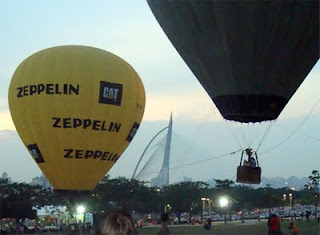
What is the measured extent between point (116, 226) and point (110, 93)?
1763cm

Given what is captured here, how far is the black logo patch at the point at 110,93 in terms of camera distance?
68.3 ft

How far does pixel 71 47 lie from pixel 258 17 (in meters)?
10.9

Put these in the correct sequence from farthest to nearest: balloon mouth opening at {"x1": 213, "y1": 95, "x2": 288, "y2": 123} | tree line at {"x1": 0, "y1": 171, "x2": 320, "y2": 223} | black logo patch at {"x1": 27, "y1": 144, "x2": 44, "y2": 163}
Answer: tree line at {"x1": 0, "y1": 171, "x2": 320, "y2": 223} → black logo patch at {"x1": 27, "y1": 144, "x2": 44, "y2": 163} → balloon mouth opening at {"x1": 213, "y1": 95, "x2": 288, "y2": 123}

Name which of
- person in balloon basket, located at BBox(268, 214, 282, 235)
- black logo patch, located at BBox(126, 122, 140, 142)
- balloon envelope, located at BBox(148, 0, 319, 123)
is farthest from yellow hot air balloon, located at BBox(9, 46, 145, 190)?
person in balloon basket, located at BBox(268, 214, 282, 235)

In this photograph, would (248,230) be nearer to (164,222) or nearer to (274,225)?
(274,225)

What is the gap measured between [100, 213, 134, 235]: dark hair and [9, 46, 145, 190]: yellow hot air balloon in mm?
17191

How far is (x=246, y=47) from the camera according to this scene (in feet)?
43.4

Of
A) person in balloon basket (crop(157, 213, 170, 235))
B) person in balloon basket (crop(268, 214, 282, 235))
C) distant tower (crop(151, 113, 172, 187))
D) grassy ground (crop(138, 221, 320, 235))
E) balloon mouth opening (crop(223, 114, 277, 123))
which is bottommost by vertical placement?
grassy ground (crop(138, 221, 320, 235))

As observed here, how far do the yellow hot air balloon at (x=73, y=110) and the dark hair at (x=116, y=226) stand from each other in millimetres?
17191

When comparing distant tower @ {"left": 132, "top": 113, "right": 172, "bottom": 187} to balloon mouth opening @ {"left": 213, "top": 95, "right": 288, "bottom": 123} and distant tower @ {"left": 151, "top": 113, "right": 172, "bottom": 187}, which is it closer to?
distant tower @ {"left": 151, "top": 113, "right": 172, "bottom": 187}

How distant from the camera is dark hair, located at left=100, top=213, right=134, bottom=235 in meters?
3.54

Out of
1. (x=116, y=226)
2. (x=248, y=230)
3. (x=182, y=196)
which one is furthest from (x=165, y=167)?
(x=116, y=226)

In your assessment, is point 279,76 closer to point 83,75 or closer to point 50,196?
point 83,75

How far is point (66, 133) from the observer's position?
20.7 meters
